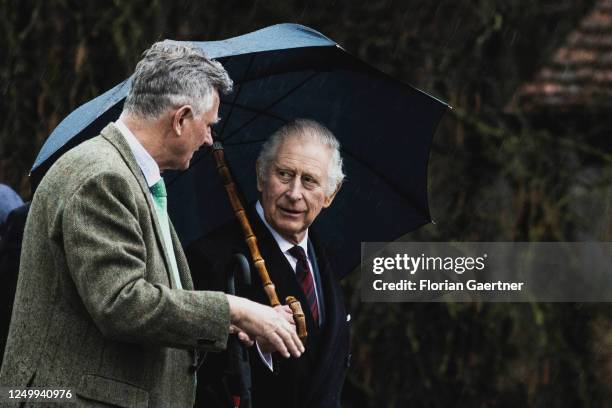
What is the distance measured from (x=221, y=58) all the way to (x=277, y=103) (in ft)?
2.21

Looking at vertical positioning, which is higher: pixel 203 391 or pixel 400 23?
pixel 400 23

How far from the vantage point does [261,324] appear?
290 centimetres

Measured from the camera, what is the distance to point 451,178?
884 centimetres

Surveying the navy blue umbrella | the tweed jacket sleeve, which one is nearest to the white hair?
the tweed jacket sleeve

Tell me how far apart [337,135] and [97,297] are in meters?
1.81

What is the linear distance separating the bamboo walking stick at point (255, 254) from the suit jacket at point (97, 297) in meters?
0.81

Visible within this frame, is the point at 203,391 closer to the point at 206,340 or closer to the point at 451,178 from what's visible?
the point at 206,340

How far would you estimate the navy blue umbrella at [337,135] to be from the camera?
13.2 ft

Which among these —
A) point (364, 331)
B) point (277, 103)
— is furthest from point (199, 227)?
point (364, 331)

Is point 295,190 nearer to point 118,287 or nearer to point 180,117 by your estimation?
point 180,117

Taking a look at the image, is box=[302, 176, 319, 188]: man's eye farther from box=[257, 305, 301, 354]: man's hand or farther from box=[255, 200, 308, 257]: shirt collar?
box=[257, 305, 301, 354]: man's hand

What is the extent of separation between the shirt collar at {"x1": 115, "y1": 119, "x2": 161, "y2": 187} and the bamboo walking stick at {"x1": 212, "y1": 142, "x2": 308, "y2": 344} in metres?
0.78

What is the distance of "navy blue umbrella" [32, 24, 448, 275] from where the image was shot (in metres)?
4.04

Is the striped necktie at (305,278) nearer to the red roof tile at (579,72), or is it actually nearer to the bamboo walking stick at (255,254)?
the bamboo walking stick at (255,254)
